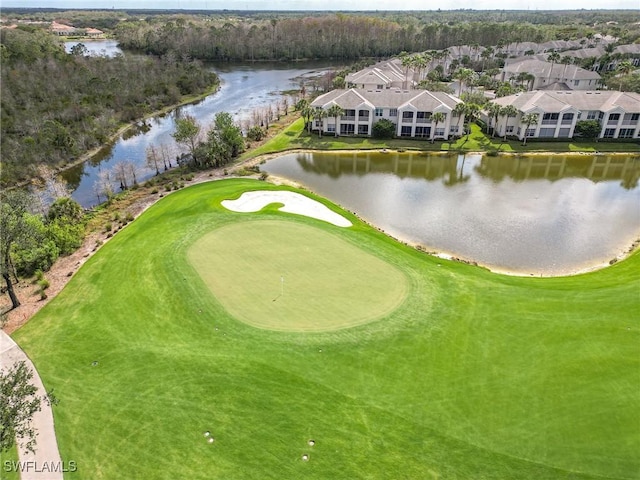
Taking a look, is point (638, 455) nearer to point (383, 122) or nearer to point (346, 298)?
point (346, 298)

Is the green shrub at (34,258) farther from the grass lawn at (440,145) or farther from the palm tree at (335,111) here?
the palm tree at (335,111)

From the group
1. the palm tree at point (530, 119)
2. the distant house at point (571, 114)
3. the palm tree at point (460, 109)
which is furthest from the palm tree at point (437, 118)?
the palm tree at point (530, 119)

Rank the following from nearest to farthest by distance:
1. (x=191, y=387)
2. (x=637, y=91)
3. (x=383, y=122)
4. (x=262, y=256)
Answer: (x=191, y=387), (x=262, y=256), (x=383, y=122), (x=637, y=91)

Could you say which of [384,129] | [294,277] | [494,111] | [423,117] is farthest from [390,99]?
[294,277]

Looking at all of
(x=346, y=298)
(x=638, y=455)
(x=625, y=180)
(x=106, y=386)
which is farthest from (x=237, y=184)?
(x=625, y=180)

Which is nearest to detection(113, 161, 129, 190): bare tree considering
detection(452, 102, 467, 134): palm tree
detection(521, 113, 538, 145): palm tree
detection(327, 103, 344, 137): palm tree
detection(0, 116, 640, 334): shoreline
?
detection(0, 116, 640, 334): shoreline

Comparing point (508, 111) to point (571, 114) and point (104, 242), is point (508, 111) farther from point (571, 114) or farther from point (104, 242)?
point (104, 242)
